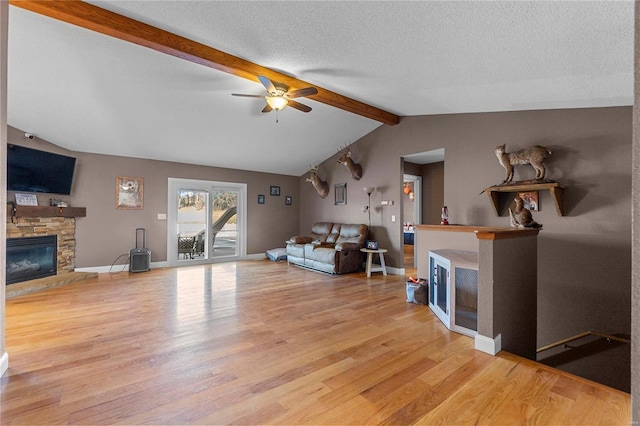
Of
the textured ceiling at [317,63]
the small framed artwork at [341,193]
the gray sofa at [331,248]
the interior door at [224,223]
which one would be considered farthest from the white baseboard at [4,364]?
the small framed artwork at [341,193]

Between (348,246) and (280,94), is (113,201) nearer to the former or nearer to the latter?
(280,94)

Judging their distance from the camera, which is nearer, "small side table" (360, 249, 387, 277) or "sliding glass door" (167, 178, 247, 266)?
"small side table" (360, 249, 387, 277)

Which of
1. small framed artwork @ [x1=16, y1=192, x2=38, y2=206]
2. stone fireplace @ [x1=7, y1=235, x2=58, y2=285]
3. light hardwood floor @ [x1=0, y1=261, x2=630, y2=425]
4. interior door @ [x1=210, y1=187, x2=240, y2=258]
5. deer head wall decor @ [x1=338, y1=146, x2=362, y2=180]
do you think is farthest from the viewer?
interior door @ [x1=210, y1=187, x2=240, y2=258]

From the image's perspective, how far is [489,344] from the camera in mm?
2408

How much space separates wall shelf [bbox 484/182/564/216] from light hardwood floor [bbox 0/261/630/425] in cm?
199

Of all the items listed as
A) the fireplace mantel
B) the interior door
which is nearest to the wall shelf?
the interior door

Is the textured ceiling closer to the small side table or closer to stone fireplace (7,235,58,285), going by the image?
stone fireplace (7,235,58,285)

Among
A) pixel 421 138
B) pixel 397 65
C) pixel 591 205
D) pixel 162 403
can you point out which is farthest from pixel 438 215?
pixel 162 403

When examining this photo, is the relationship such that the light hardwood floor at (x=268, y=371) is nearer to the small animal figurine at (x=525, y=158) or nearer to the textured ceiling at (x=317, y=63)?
the small animal figurine at (x=525, y=158)

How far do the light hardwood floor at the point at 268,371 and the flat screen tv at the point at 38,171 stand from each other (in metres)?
2.28

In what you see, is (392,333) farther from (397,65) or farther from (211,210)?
(211,210)

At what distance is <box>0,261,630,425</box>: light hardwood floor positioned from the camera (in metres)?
1.67

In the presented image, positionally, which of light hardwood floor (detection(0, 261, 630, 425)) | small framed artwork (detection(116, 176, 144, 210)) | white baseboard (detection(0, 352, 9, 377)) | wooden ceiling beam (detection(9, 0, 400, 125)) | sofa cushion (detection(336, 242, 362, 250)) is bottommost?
light hardwood floor (detection(0, 261, 630, 425))

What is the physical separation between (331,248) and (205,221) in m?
3.23
